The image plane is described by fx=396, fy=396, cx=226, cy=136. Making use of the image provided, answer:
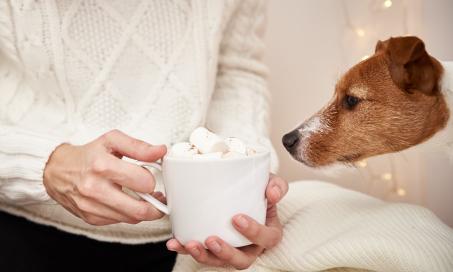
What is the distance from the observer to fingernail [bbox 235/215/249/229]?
482 millimetres

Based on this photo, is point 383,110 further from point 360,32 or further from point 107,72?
point 107,72

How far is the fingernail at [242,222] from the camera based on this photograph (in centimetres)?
48

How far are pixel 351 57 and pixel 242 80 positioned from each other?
0.24 meters

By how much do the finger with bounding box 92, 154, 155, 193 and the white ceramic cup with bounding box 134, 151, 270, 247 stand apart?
0.02 m

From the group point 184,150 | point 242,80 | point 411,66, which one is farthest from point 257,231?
point 242,80

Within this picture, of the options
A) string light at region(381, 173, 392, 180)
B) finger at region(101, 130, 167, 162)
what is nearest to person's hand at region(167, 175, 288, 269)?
finger at region(101, 130, 167, 162)

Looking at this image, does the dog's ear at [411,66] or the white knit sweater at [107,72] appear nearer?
the dog's ear at [411,66]

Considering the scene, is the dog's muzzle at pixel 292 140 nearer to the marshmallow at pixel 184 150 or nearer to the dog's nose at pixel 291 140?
the dog's nose at pixel 291 140

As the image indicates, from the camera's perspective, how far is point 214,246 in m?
0.49

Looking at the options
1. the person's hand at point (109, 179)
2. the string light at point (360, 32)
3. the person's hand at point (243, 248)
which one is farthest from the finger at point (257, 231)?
the string light at point (360, 32)

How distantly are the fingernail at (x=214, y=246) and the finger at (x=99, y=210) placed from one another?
10 centimetres

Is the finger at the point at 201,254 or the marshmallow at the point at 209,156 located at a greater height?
the marshmallow at the point at 209,156

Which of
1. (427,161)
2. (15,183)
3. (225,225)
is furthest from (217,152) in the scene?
(427,161)

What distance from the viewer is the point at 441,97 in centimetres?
64
